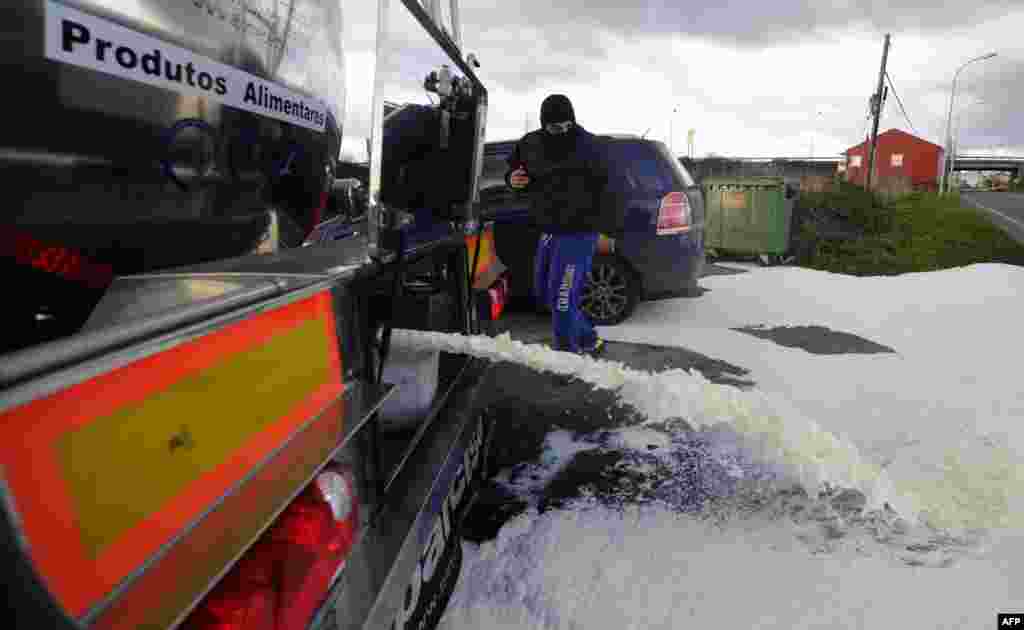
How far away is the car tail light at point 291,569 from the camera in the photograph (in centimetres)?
88

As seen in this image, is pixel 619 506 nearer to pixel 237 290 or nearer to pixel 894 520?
pixel 894 520

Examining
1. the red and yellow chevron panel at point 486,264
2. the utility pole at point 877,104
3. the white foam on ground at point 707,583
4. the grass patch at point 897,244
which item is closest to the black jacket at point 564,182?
the red and yellow chevron panel at point 486,264

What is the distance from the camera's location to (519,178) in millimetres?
4859

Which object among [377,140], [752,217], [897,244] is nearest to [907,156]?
[897,244]

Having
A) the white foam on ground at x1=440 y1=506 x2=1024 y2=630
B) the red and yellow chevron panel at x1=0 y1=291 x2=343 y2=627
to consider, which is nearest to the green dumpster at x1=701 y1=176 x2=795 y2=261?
the white foam on ground at x1=440 y1=506 x2=1024 y2=630

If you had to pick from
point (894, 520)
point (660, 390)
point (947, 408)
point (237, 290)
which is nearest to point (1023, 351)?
point (947, 408)

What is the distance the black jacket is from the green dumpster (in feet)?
21.8

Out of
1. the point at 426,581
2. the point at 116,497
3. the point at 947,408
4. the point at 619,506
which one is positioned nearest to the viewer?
the point at 116,497

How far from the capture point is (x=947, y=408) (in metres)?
3.89

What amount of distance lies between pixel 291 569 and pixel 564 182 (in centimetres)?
397

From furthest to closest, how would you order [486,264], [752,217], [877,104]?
[877,104], [752,217], [486,264]

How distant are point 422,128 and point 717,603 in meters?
1.82

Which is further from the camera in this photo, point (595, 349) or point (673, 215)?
point (673, 215)

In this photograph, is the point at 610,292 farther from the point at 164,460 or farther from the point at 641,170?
the point at 164,460
